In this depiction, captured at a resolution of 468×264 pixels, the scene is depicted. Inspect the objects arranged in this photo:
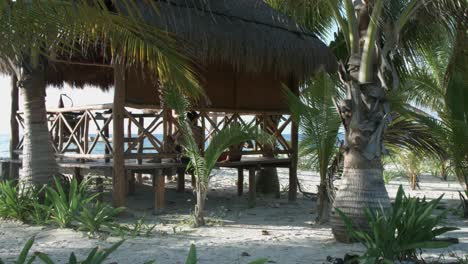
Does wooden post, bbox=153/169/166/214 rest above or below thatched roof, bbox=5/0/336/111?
below

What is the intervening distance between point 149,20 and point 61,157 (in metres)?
3.58

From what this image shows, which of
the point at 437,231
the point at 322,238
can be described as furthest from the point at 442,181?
the point at 437,231

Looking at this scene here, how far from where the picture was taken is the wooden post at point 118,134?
25.1ft

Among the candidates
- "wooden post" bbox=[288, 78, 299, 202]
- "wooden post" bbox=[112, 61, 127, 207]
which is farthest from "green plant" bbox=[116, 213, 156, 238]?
"wooden post" bbox=[288, 78, 299, 202]

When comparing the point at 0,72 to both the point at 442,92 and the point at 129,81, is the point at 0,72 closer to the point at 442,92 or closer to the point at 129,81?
the point at 129,81

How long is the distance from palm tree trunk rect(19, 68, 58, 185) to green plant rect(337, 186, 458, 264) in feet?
13.7

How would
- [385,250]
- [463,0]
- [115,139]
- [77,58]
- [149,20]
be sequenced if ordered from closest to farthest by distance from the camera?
1. [385,250]
2. [463,0]
3. [149,20]
4. [115,139]
5. [77,58]

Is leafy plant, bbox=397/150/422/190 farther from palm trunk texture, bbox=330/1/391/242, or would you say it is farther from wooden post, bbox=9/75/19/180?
wooden post, bbox=9/75/19/180

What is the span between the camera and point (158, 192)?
823 centimetres

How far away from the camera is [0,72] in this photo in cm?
1038

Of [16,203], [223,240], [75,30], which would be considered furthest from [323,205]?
[75,30]

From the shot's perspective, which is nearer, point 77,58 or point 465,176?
point 465,176

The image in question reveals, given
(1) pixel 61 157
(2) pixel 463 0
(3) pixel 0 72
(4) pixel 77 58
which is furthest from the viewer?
(3) pixel 0 72

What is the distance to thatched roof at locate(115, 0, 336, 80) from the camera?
7.39 m
